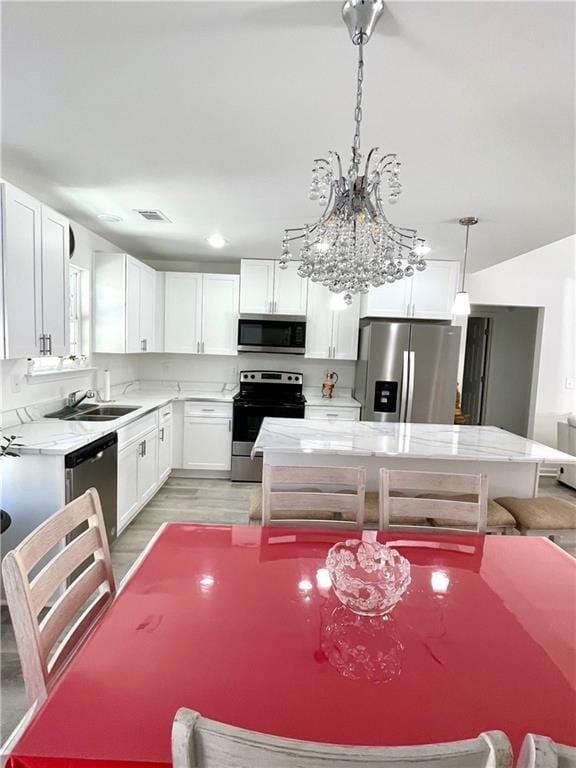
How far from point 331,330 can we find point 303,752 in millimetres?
4186

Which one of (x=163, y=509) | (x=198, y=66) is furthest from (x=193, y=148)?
(x=163, y=509)

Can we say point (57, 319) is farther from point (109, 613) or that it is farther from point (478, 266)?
point (478, 266)

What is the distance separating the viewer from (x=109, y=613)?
1.02m

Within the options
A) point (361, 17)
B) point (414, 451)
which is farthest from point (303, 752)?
point (414, 451)

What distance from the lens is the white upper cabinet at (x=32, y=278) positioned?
6.89 feet

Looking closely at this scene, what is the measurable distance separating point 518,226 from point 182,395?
3493 mm

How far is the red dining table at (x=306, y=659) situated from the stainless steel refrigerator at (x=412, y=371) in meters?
2.65

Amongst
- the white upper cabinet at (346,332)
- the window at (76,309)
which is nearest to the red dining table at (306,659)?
the window at (76,309)

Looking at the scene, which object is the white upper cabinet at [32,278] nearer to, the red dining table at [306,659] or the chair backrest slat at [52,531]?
the chair backrest slat at [52,531]

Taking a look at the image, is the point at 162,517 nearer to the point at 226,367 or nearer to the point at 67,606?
the point at 226,367

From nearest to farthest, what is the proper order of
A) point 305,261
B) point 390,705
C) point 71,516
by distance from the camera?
point 390,705 < point 71,516 < point 305,261

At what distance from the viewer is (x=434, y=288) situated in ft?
13.8

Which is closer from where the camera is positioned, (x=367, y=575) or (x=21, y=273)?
(x=367, y=575)

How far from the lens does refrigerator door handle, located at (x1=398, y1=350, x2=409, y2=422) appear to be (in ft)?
12.8
